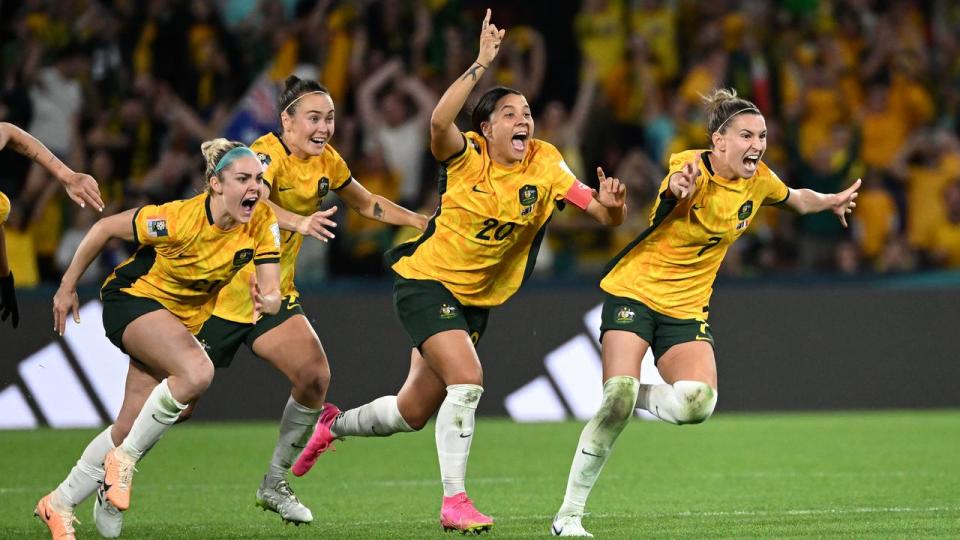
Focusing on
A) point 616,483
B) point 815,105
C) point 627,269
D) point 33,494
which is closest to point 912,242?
point 815,105

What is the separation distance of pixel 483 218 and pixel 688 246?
105cm

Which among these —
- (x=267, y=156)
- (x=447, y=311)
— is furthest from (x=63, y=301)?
(x=447, y=311)

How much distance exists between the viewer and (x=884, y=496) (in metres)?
8.71

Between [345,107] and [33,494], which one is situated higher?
[345,107]

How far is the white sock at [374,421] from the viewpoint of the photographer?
8227mm

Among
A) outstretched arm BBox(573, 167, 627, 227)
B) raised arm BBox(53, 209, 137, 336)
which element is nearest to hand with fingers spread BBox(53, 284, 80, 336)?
raised arm BBox(53, 209, 137, 336)

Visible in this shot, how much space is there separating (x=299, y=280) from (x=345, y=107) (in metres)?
2.12

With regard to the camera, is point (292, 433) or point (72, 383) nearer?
point (292, 433)

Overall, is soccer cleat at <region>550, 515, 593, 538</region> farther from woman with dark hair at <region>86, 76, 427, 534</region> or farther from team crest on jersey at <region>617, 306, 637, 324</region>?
woman with dark hair at <region>86, 76, 427, 534</region>

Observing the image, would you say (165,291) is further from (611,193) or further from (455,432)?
(611,193)

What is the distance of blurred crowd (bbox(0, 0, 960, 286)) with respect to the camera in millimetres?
14094

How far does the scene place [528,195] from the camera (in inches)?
301

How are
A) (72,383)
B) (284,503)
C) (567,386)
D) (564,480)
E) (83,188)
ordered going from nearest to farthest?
(83,188), (284,503), (564,480), (72,383), (567,386)

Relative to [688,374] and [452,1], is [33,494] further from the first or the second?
[452,1]
